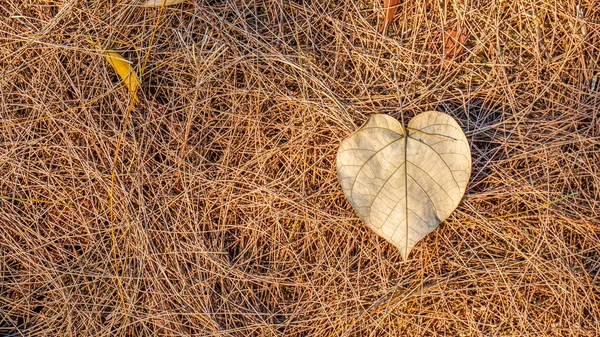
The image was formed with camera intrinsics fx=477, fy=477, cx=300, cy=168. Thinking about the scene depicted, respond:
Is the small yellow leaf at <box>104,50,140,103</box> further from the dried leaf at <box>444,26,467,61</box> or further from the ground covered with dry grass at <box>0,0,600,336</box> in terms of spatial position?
the dried leaf at <box>444,26,467,61</box>

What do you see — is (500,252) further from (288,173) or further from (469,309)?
(288,173)

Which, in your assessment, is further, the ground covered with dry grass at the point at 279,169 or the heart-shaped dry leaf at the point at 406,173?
the ground covered with dry grass at the point at 279,169

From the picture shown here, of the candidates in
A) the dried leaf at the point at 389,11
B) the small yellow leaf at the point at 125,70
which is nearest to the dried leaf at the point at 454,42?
the dried leaf at the point at 389,11

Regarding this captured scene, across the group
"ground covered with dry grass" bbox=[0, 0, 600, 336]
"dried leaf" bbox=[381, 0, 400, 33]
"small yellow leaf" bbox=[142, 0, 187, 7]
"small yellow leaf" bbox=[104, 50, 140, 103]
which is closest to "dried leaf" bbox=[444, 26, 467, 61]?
"ground covered with dry grass" bbox=[0, 0, 600, 336]

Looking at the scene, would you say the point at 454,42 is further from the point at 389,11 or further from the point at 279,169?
the point at 279,169

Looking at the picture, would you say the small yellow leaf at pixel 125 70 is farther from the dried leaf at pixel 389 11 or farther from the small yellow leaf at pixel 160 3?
the dried leaf at pixel 389 11
